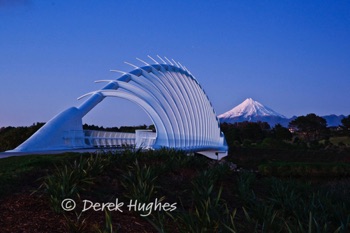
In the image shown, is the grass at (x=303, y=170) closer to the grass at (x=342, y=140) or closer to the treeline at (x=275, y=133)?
the treeline at (x=275, y=133)

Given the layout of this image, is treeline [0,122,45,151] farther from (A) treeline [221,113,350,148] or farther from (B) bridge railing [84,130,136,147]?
(A) treeline [221,113,350,148]

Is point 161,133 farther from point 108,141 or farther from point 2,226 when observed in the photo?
point 2,226

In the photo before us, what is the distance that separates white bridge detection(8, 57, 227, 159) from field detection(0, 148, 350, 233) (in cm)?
1006

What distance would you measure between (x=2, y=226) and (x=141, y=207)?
1.93 meters

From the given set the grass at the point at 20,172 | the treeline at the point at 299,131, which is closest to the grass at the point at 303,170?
the grass at the point at 20,172

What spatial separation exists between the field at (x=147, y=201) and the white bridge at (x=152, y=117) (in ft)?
33.0

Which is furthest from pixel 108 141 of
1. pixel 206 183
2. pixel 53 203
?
pixel 53 203

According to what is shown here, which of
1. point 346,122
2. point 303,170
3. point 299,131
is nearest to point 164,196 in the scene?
point 303,170

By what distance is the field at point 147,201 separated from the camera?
5.99m

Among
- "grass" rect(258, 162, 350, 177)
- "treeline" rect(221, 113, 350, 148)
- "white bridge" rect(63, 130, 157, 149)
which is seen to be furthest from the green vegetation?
"treeline" rect(221, 113, 350, 148)

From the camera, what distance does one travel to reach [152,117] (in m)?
26.5

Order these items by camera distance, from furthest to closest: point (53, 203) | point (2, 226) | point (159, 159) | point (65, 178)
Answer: point (159, 159) < point (65, 178) < point (53, 203) < point (2, 226)

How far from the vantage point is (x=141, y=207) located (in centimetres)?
689

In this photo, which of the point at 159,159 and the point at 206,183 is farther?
the point at 159,159
